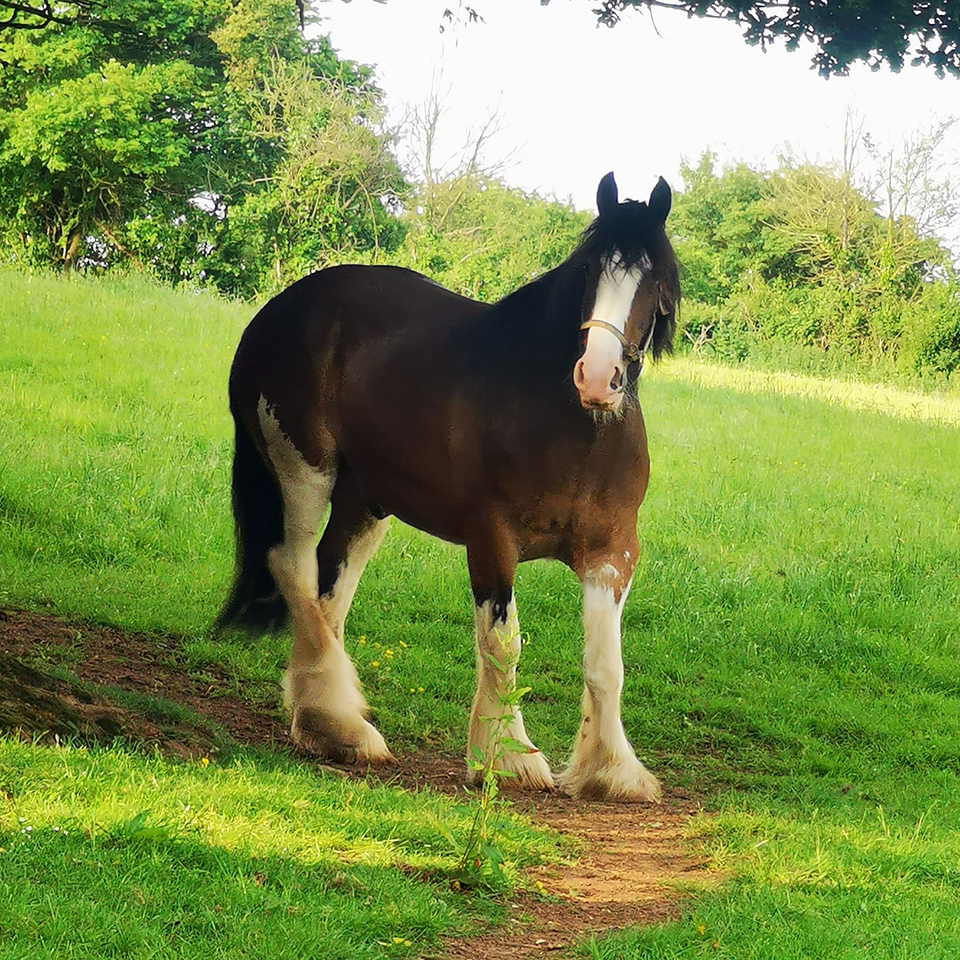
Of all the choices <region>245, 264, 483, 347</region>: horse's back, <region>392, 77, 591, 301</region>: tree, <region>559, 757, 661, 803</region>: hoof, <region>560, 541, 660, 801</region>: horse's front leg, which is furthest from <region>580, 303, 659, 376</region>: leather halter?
<region>392, 77, 591, 301</region>: tree

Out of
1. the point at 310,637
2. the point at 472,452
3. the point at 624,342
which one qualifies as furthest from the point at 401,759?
the point at 624,342

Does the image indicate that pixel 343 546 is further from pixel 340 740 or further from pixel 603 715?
pixel 603 715

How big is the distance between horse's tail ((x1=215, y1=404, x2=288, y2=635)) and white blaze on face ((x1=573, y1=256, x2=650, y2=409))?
8.30ft

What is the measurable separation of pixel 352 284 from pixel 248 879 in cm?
386

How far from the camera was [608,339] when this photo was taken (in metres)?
4.98

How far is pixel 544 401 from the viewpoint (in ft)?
18.5

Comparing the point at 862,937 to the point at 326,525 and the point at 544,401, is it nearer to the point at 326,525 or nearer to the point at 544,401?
the point at 544,401

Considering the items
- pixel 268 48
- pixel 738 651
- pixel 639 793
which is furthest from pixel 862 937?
pixel 268 48

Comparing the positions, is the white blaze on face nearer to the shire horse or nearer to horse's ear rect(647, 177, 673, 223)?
the shire horse

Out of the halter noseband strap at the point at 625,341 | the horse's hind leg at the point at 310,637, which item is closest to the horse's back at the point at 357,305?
the horse's hind leg at the point at 310,637

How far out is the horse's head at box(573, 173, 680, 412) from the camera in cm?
495

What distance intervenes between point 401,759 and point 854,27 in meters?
4.44

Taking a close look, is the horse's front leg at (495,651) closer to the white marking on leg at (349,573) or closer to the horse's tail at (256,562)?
the white marking on leg at (349,573)

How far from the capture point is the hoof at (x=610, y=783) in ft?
18.3
